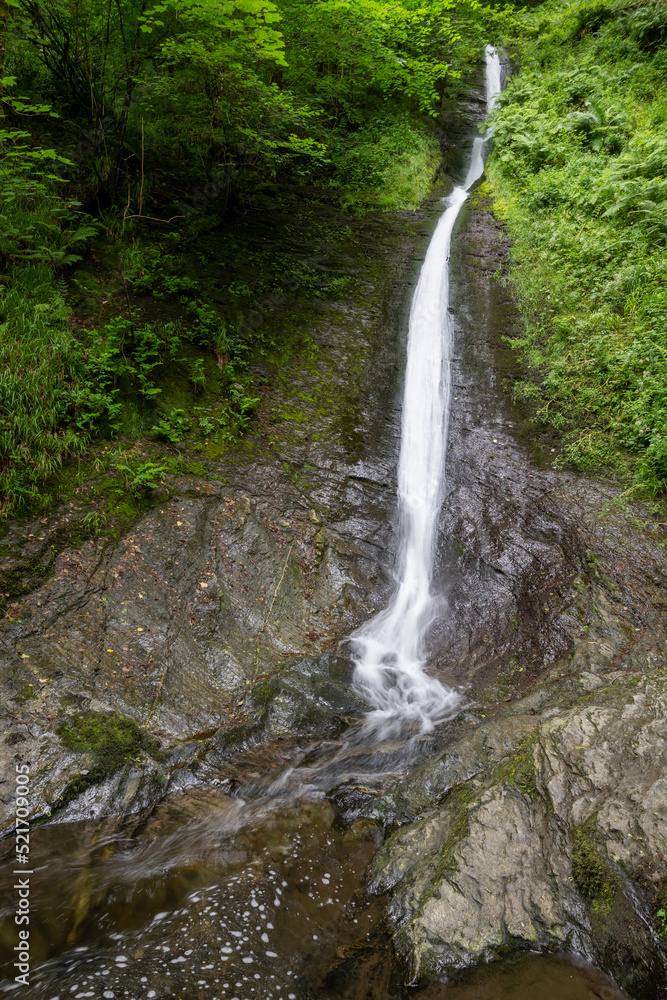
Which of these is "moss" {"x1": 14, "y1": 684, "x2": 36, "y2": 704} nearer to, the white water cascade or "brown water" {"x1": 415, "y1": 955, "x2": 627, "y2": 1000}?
the white water cascade

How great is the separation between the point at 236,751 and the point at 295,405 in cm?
500

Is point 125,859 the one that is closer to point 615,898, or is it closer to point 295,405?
point 615,898

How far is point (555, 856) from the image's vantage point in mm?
3047

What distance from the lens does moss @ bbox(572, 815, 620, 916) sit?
9.16 feet

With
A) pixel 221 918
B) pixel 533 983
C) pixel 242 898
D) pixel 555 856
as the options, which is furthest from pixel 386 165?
pixel 533 983

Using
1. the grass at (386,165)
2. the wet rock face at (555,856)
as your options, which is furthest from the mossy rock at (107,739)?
the grass at (386,165)

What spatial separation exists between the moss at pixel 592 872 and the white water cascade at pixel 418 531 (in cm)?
189

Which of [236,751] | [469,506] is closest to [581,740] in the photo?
[236,751]

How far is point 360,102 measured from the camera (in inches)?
556

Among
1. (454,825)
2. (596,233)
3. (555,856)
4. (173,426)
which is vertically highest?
(596,233)

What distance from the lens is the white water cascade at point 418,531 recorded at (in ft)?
17.3

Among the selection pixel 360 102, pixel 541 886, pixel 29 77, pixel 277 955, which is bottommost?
pixel 277 955

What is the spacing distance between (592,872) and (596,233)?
901 centimetres

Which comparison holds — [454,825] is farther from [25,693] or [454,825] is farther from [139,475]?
[139,475]
